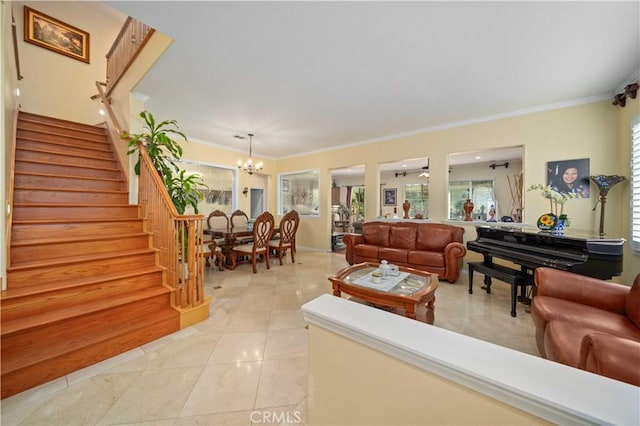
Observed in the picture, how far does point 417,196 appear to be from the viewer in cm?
849

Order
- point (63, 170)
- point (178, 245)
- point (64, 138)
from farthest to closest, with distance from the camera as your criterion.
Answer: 1. point (64, 138)
2. point (63, 170)
3. point (178, 245)

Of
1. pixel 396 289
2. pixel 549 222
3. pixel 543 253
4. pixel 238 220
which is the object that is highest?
pixel 549 222

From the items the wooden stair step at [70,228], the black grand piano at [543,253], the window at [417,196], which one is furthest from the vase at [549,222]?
the window at [417,196]

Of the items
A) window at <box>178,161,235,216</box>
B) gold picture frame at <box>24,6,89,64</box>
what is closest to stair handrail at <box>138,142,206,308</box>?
window at <box>178,161,235,216</box>

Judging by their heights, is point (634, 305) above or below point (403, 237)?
below

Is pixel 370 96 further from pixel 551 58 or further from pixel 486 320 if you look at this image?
pixel 486 320

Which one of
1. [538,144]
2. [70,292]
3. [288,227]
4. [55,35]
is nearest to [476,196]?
[538,144]

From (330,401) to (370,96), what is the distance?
3.42m

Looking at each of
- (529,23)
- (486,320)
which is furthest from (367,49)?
(486,320)

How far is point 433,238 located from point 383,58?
2977 mm

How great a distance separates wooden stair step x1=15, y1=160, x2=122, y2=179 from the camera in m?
2.82

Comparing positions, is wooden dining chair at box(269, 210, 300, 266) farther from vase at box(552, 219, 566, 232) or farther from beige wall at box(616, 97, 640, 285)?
beige wall at box(616, 97, 640, 285)

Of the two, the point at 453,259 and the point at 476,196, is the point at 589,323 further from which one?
the point at 476,196

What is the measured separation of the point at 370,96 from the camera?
327 cm
